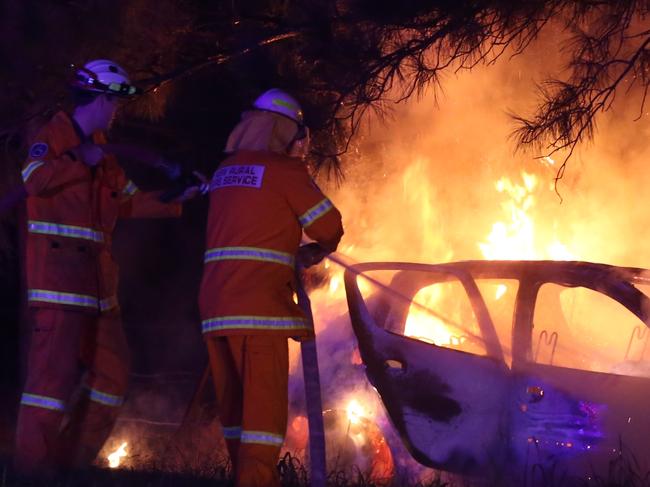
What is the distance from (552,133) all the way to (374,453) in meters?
2.34

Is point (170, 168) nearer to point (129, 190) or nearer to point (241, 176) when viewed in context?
point (129, 190)

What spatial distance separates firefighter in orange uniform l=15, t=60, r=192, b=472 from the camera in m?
5.14

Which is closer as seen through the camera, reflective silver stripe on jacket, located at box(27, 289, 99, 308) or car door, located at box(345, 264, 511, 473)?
reflective silver stripe on jacket, located at box(27, 289, 99, 308)

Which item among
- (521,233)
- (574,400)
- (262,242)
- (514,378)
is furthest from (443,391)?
(521,233)

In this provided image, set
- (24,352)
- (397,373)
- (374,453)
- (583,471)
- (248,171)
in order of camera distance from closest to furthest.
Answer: (248,171) → (583,471) → (397,373) → (374,453) → (24,352)

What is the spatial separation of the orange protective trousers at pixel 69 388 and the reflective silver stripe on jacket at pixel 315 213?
4.20ft

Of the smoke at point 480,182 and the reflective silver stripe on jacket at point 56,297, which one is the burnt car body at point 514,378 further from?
the smoke at point 480,182

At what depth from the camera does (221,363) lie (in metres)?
5.02

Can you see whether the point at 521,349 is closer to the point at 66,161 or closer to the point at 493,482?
the point at 493,482

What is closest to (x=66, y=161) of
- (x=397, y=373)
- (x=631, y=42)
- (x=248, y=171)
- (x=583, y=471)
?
(x=248, y=171)

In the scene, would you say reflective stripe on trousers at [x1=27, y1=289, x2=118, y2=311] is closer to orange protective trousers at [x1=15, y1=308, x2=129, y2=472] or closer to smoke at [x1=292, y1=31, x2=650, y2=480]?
orange protective trousers at [x1=15, y1=308, x2=129, y2=472]

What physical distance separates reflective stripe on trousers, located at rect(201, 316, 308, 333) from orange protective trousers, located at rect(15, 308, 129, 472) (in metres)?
0.82

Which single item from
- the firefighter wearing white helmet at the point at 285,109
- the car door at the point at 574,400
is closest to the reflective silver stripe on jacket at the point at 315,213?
the firefighter wearing white helmet at the point at 285,109

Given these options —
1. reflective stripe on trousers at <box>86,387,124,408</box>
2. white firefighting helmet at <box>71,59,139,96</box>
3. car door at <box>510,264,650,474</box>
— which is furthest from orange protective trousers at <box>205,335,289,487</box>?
car door at <box>510,264,650,474</box>
